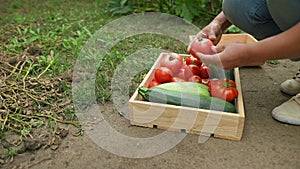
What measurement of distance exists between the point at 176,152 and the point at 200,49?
477 mm

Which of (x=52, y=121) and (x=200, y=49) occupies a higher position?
(x=200, y=49)

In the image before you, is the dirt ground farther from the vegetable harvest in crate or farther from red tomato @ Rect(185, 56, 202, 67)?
red tomato @ Rect(185, 56, 202, 67)

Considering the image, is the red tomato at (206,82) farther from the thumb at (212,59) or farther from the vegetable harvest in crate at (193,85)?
the thumb at (212,59)

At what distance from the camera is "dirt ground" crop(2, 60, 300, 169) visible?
1.26 m

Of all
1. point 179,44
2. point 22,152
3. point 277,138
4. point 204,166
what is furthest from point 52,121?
point 179,44

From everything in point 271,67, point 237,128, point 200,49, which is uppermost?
point 200,49

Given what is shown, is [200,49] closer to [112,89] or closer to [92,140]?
[112,89]

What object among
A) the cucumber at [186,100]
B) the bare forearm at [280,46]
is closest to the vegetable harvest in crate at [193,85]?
the cucumber at [186,100]

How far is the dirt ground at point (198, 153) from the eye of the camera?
126 cm

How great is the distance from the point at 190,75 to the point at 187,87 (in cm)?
17

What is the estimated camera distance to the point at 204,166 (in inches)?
49.1

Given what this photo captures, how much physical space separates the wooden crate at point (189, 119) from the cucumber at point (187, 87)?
11 cm

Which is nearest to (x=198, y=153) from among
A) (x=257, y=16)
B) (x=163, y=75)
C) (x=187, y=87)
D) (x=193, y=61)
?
(x=187, y=87)

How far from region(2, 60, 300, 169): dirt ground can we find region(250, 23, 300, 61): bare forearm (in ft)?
1.11
